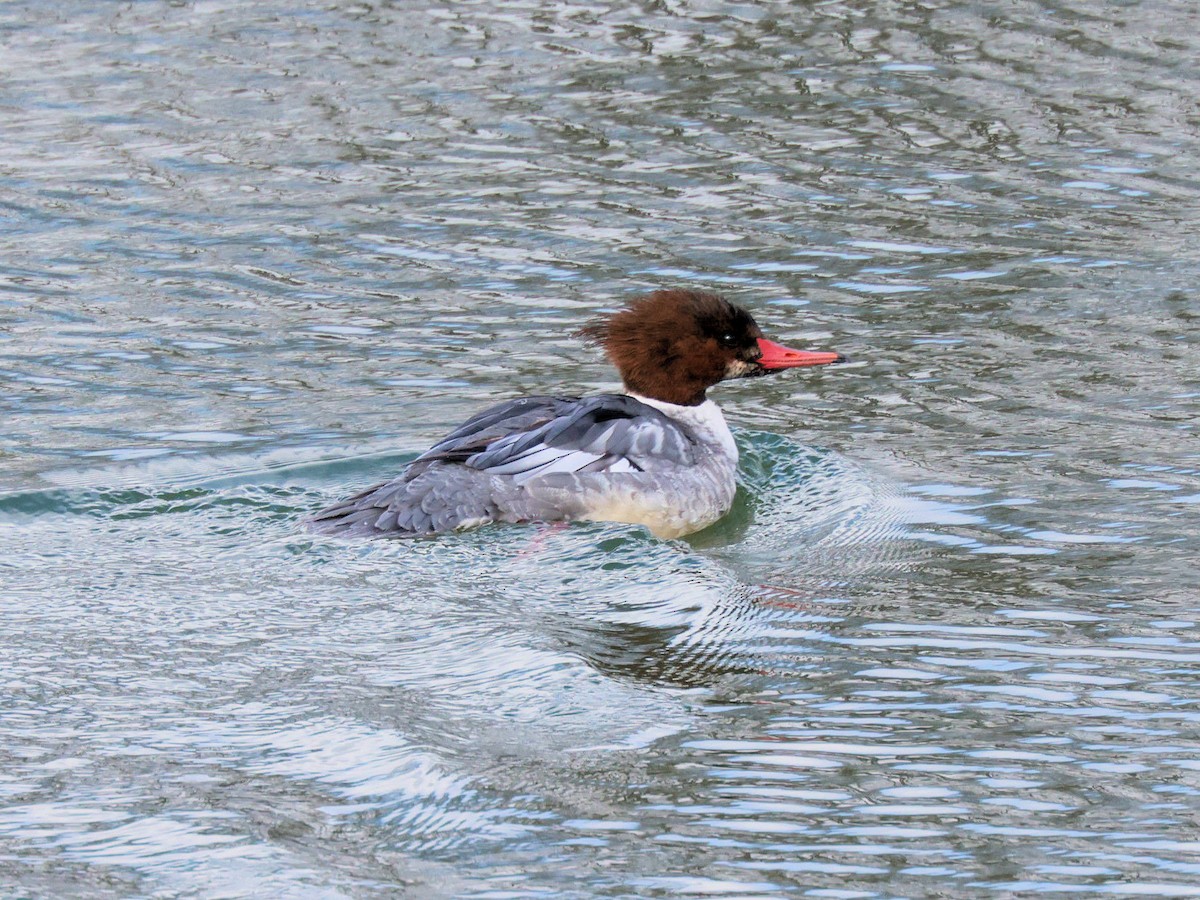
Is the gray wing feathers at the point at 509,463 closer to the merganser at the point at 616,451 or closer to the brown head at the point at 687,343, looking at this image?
the merganser at the point at 616,451

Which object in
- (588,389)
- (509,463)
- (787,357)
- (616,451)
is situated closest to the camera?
(509,463)

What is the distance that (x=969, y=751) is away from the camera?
198 inches

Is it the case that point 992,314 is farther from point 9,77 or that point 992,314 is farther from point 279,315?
point 9,77

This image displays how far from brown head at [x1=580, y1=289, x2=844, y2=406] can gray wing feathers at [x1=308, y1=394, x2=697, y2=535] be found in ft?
1.43

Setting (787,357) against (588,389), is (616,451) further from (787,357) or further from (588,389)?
A: (588,389)

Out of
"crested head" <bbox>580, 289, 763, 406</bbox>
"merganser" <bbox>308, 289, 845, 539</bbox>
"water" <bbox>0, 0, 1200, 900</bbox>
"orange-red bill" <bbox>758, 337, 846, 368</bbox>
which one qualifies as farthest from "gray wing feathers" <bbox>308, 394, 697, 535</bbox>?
"orange-red bill" <bbox>758, 337, 846, 368</bbox>

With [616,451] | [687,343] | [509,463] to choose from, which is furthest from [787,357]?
[509,463]

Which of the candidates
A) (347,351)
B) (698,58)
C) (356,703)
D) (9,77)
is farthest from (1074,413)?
(9,77)

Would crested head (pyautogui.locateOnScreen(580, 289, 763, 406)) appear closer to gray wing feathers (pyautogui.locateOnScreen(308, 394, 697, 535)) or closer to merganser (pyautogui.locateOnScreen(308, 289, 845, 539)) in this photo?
merganser (pyautogui.locateOnScreen(308, 289, 845, 539))

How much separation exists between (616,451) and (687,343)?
76cm

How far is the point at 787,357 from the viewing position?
7.74m

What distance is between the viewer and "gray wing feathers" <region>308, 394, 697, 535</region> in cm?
691

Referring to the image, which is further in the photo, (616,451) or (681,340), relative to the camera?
(681,340)

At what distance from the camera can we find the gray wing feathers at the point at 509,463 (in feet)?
22.7
